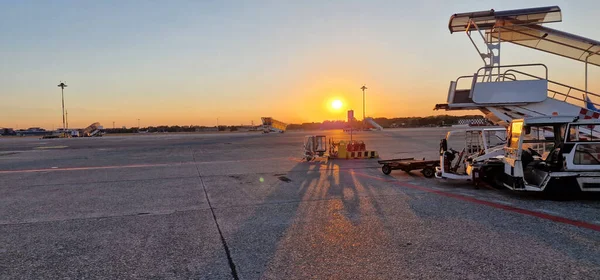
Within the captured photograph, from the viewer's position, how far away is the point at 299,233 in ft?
17.6

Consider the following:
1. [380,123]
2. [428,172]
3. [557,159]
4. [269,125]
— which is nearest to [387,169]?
[428,172]

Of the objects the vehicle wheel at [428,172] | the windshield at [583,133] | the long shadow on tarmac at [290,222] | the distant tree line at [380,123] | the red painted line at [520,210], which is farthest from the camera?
the distant tree line at [380,123]

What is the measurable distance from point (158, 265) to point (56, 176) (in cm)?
1087

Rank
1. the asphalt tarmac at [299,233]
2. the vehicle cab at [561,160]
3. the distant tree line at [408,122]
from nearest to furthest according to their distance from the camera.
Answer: the asphalt tarmac at [299,233], the vehicle cab at [561,160], the distant tree line at [408,122]

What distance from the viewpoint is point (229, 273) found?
3959 mm

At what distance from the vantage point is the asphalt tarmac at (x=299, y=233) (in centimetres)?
404

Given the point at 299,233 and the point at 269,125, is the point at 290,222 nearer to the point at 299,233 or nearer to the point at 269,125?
the point at 299,233

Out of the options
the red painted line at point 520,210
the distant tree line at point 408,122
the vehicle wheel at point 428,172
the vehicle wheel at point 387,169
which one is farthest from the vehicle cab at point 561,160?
the distant tree line at point 408,122

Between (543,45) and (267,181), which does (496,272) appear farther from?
(543,45)

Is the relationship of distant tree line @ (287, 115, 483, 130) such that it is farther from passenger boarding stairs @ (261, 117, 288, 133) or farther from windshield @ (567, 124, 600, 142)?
windshield @ (567, 124, 600, 142)

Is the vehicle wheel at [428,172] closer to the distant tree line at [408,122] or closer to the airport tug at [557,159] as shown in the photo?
the airport tug at [557,159]

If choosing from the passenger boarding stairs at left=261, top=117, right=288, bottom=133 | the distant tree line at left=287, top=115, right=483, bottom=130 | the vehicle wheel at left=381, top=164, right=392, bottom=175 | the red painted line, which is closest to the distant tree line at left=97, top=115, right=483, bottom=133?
the distant tree line at left=287, top=115, right=483, bottom=130

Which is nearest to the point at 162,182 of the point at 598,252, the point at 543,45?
the point at 598,252

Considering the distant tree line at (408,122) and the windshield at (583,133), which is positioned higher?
the distant tree line at (408,122)
